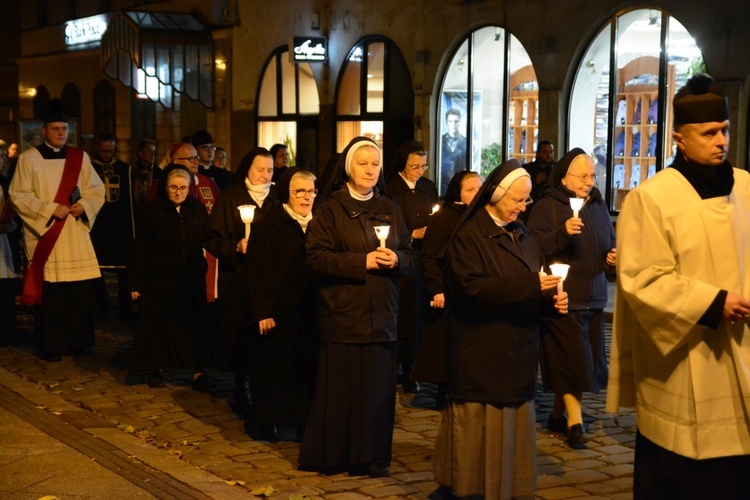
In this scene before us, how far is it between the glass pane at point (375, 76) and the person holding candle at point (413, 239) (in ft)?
47.4

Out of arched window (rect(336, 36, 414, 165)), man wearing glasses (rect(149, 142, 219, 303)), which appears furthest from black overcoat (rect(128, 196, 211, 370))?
arched window (rect(336, 36, 414, 165))

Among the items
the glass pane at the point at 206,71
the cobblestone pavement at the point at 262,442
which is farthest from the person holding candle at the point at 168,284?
the glass pane at the point at 206,71

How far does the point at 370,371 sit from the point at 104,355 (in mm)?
5317

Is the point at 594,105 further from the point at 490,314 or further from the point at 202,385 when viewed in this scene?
the point at 490,314

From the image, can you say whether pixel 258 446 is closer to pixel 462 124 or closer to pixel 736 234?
pixel 736 234

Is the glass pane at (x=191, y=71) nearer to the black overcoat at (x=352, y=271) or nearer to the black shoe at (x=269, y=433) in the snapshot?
the black shoe at (x=269, y=433)

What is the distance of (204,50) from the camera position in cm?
3044

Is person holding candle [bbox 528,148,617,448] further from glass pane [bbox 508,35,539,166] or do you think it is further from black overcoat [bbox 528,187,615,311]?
glass pane [bbox 508,35,539,166]

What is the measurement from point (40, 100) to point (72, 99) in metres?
3.02

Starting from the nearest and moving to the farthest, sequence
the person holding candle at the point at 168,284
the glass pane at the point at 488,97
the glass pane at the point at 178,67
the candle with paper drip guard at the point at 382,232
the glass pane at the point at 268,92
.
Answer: the candle with paper drip guard at the point at 382,232 → the person holding candle at the point at 168,284 → the glass pane at the point at 488,97 → the glass pane at the point at 268,92 → the glass pane at the point at 178,67

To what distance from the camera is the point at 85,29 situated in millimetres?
36625

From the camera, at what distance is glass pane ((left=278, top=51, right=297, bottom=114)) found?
2834 cm

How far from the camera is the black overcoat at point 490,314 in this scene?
6.21m

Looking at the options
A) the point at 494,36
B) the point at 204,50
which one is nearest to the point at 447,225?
the point at 494,36
